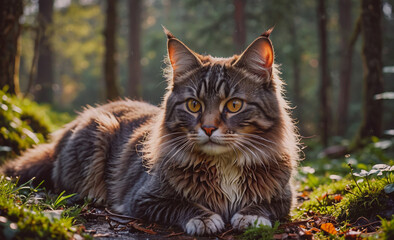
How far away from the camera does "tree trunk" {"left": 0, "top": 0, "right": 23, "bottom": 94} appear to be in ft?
16.5

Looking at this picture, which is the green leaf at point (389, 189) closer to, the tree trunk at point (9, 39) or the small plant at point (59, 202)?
the small plant at point (59, 202)

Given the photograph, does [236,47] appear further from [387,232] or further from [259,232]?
[387,232]

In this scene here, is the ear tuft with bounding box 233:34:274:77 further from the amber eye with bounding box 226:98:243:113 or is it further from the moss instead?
the moss

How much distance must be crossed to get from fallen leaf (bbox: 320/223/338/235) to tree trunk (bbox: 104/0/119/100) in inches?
302

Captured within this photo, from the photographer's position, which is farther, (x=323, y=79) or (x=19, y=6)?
(x=323, y=79)

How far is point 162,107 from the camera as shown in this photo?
11.3 feet

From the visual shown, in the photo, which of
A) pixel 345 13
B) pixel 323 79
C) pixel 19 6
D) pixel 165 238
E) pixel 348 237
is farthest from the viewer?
pixel 345 13

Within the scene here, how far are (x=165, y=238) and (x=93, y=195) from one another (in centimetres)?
158

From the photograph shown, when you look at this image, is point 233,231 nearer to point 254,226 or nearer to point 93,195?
point 254,226

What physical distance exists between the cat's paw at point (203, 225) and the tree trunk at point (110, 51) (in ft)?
24.0

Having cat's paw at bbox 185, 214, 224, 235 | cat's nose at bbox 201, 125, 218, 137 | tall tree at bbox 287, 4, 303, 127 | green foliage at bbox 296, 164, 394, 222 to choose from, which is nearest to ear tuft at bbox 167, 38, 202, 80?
cat's nose at bbox 201, 125, 218, 137

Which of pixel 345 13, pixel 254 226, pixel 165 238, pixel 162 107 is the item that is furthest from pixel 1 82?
pixel 345 13

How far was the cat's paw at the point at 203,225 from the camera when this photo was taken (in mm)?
2609

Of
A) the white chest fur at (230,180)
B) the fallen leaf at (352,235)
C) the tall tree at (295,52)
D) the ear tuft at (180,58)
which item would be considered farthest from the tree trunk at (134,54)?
A: the fallen leaf at (352,235)
